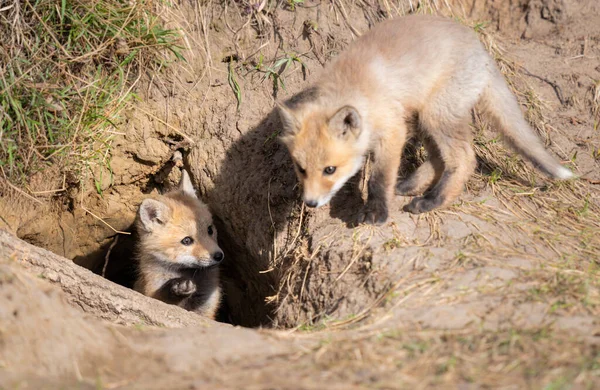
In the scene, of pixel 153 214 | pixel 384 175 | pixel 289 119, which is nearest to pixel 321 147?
pixel 289 119

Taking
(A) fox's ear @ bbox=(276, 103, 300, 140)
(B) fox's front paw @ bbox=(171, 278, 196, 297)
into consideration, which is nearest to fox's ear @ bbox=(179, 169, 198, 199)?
(B) fox's front paw @ bbox=(171, 278, 196, 297)

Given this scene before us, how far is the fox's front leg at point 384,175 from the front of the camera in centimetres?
438

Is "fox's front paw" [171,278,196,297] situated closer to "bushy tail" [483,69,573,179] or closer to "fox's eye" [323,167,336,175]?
"fox's eye" [323,167,336,175]

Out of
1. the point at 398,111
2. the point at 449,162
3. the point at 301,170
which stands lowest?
the point at 449,162

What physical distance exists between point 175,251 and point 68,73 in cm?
196

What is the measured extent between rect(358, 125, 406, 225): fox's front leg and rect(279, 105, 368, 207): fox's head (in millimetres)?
249

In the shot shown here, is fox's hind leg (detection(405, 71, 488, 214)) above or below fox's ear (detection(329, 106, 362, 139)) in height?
below

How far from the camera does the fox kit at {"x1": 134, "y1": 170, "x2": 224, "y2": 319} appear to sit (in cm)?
555

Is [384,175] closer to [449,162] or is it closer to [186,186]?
[449,162]

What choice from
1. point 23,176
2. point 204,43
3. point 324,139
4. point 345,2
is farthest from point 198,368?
point 345,2

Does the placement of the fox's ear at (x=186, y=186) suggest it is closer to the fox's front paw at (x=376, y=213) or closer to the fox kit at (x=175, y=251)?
the fox kit at (x=175, y=251)

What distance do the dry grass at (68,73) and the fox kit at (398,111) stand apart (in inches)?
76.0

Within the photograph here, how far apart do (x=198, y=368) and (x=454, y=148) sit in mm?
2801

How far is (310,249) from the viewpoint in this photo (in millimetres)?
4707
